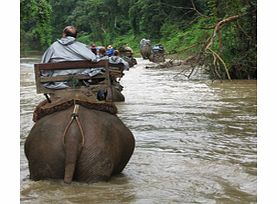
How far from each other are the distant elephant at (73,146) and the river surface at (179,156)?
115mm

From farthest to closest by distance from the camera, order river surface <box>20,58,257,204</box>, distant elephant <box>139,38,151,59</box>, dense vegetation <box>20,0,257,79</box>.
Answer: distant elephant <box>139,38,151,59</box> < dense vegetation <box>20,0,257,79</box> < river surface <box>20,58,257,204</box>

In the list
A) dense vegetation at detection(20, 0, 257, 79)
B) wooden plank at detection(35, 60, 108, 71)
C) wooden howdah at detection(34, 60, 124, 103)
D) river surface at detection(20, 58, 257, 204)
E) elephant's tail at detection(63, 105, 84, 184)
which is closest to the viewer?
elephant's tail at detection(63, 105, 84, 184)

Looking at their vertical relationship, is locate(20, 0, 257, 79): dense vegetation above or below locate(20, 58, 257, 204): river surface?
above

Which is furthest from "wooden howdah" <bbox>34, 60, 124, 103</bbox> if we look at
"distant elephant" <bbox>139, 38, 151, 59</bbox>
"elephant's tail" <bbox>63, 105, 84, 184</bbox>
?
"distant elephant" <bbox>139, 38, 151, 59</bbox>

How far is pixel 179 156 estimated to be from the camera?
7.09 m

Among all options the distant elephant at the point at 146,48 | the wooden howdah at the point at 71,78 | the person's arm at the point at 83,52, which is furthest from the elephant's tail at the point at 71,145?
the distant elephant at the point at 146,48

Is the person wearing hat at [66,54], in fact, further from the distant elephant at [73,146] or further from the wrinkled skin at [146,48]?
the wrinkled skin at [146,48]

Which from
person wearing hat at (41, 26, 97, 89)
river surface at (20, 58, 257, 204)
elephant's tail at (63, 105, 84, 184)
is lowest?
river surface at (20, 58, 257, 204)

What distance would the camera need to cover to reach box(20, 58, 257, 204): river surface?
4.96 meters

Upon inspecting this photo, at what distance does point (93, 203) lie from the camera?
471 cm

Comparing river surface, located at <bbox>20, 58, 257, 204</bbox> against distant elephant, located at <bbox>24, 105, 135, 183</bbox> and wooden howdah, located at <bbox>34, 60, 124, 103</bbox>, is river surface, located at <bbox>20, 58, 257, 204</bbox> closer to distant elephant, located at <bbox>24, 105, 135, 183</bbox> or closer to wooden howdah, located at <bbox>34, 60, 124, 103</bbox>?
distant elephant, located at <bbox>24, 105, 135, 183</bbox>

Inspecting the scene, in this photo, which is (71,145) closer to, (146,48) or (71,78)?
(71,78)
